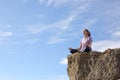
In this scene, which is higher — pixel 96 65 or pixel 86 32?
pixel 86 32

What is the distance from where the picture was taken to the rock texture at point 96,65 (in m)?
16.0

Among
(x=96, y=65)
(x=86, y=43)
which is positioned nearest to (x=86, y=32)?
(x=86, y=43)

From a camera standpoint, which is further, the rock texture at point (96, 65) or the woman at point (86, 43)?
the woman at point (86, 43)

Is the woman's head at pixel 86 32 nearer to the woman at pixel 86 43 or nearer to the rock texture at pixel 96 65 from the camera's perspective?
the woman at pixel 86 43

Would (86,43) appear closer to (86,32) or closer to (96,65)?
(86,32)

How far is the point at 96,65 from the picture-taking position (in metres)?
16.4

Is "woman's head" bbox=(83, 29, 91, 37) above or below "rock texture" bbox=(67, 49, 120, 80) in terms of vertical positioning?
above

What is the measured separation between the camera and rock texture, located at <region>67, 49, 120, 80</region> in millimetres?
16047

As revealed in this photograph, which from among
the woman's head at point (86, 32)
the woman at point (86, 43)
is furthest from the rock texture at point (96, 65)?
the woman's head at point (86, 32)

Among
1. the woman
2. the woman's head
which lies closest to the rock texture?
the woman

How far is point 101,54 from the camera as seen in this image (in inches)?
655

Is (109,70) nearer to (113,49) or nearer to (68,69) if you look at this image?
(113,49)

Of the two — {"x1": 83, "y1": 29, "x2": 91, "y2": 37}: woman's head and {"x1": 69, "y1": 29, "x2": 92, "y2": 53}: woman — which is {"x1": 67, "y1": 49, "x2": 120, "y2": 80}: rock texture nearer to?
{"x1": 69, "y1": 29, "x2": 92, "y2": 53}: woman

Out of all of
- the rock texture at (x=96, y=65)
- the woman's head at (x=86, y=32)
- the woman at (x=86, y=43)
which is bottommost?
the rock texture at (x=96, y=65)
